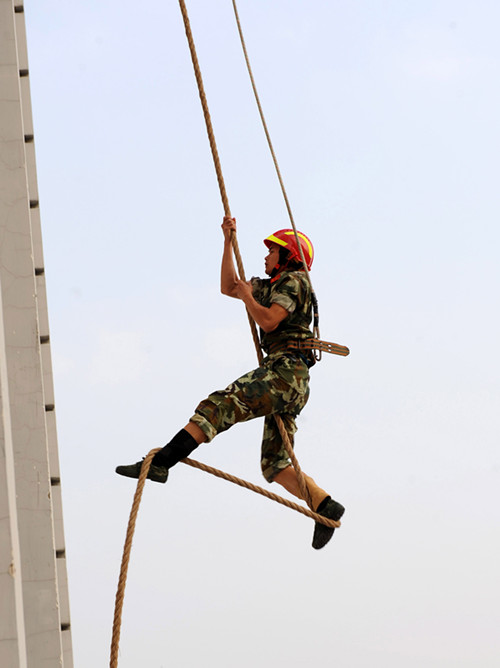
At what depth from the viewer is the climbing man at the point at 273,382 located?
17.4ft

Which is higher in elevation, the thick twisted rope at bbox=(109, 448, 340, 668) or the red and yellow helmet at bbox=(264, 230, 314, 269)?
the red and yellow helmet at bbox=(264, 230, 314, 269)

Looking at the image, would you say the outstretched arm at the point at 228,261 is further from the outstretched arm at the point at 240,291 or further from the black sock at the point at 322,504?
the black sock at the point at 322,504

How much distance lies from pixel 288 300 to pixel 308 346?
33 centimetres

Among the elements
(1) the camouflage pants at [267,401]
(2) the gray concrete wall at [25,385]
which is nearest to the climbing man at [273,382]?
(1) the camouflage pants at [267,401]

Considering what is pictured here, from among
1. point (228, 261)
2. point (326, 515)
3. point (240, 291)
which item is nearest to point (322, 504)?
point (326, 515)

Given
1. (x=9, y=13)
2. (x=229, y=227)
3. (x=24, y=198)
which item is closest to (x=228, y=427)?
(x=229, y=227)

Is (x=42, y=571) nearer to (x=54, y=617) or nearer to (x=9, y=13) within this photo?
(x=54, y=617)

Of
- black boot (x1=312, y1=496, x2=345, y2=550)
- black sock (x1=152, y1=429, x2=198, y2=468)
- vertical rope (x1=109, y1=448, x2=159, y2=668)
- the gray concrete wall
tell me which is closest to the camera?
the gray concrete wall

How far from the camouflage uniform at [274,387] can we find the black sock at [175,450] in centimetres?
9

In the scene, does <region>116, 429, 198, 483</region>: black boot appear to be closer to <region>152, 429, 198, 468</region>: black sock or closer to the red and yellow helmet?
<region>152, 429, 198, 468</region>: black sock

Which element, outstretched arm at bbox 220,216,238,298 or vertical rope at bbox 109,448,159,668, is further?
outstretched arm at bbox 220,216,238,298

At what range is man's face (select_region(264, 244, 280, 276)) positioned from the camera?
570cm

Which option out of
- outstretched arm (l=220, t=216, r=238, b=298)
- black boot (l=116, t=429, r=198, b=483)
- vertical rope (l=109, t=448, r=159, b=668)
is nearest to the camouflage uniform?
black boot (l=116, t=429, r=198, b=483)

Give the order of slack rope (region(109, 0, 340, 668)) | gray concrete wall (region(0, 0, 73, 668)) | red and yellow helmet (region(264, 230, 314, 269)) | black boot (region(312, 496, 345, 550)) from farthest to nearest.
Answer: red and yellow helmet (region(264, 230, 314, 269)) < black boot (region(312, 496, 345, 550)) < slack rope (region(109, 0, 340, 668)) < gray concrete wall (region(0, 0, 73, 668))
